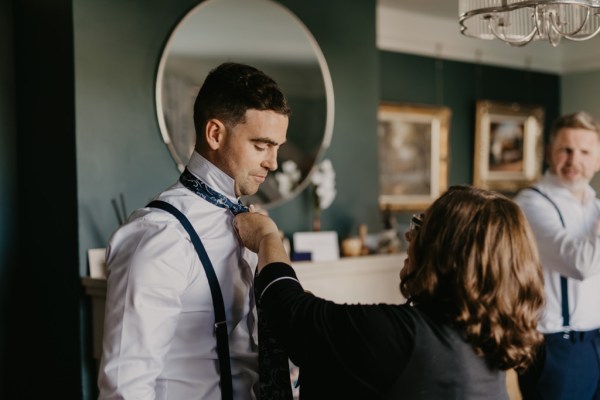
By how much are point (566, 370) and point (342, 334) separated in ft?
5.60

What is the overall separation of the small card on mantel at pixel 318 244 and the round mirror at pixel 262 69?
25 centimetres

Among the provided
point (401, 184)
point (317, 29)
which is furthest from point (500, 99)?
point (317, 29)

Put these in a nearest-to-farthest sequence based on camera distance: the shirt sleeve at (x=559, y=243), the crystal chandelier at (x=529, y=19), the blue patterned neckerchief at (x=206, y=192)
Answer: the blue patterned neckerchief at (x=206, y=192), the crystal chandelier at (x=529, y=19), the shirt sleeve at (x=559, y=243)

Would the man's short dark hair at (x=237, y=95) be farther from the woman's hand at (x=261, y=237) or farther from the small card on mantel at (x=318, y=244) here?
the small card on mantel at (x=318, y=244)

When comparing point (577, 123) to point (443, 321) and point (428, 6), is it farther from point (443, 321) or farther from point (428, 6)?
point (428, 6)

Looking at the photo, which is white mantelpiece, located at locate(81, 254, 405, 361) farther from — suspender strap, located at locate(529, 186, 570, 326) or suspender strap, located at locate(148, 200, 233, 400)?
suspender strap, located at locate(148, 200, 233, 400)

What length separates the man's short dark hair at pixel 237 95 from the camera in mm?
1733

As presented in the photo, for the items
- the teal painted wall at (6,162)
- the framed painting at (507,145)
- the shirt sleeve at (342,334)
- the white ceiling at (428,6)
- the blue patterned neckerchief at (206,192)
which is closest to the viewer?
the shirt sleeve at (342,334)

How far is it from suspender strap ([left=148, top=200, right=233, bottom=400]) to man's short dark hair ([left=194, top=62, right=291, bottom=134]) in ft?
0.78

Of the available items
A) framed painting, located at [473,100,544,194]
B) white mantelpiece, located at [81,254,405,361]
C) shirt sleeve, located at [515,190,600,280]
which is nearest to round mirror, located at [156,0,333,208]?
white mantelpiece, located at [81,254,405,361]

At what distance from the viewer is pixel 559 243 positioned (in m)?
2.91

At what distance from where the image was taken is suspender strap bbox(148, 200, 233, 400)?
165 cm

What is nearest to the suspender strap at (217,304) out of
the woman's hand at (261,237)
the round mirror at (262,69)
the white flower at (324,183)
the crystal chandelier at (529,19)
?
the woman's hand at (261,237)

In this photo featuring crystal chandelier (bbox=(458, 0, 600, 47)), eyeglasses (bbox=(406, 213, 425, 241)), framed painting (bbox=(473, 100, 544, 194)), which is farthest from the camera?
framed painting (bbox=(473, 100, 544, 194))
